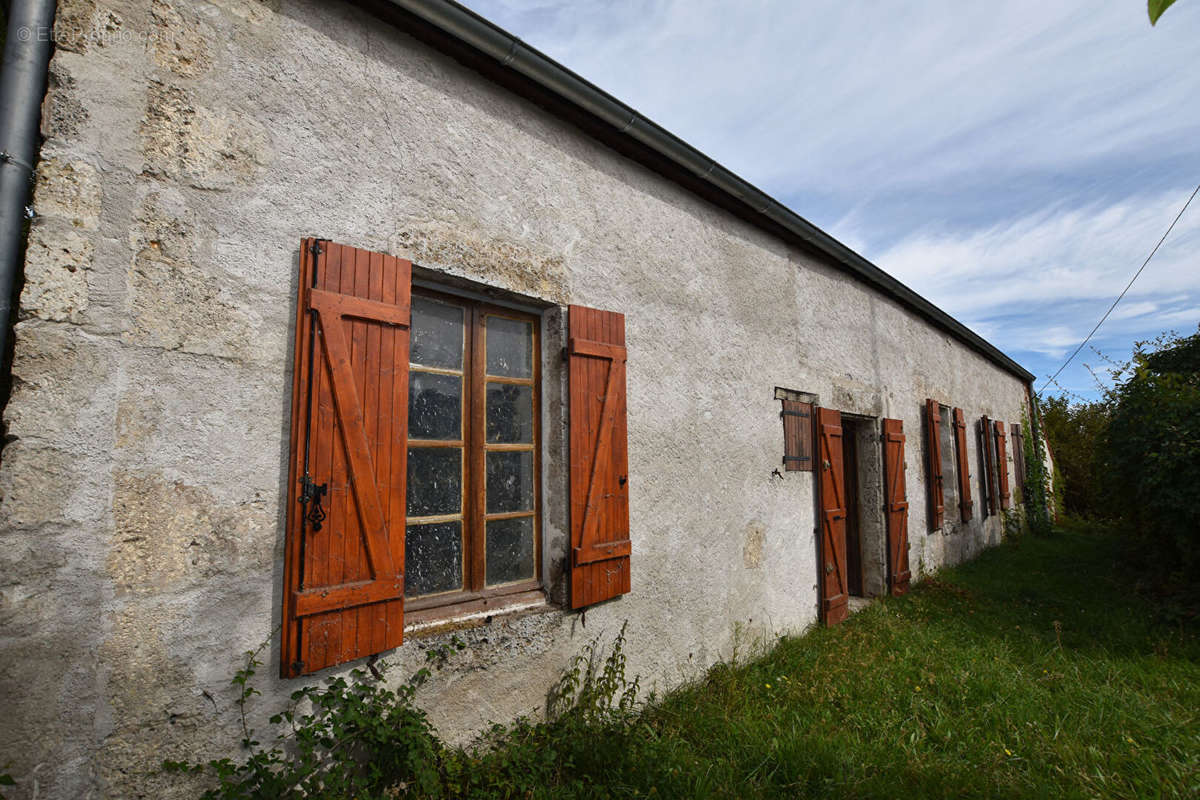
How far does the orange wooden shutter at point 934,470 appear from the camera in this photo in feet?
24.8

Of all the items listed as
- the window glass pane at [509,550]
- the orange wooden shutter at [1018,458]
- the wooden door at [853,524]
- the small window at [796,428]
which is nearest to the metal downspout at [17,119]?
the window glass pane at [509,550]

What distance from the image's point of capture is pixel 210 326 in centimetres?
210

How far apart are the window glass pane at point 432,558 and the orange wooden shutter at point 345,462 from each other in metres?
0.23

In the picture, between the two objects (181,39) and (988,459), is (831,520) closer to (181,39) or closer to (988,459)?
(181,39)

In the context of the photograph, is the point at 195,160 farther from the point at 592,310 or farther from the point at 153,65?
the point at 592,310

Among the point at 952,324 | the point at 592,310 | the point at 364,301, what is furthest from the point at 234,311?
the point at 952,324

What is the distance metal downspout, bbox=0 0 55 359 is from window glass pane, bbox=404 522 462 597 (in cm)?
154

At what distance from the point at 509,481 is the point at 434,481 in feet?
1.41

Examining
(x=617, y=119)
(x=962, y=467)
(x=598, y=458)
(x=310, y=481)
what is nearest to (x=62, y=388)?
(x=310, y=481)

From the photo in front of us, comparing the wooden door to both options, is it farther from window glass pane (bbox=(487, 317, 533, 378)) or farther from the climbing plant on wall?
the climbing plant on wall

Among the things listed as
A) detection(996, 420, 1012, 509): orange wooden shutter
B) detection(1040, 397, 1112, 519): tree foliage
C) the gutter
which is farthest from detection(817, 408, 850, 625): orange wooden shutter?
detection(1040, 397, 1112, 519): tree foliage

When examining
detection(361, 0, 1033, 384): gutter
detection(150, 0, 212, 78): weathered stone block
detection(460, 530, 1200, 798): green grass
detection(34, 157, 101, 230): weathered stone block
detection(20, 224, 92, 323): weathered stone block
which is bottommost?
detection(460, 530, 1200, 798): green grass

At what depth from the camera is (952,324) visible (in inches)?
347

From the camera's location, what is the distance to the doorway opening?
6.20m
